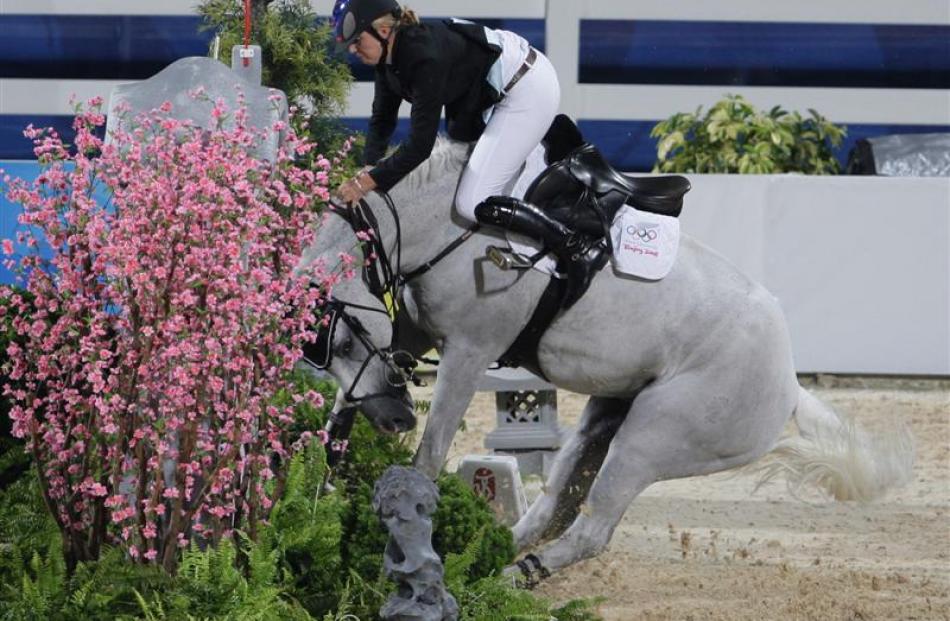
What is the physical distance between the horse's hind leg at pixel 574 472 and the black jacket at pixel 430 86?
1010 millimetres

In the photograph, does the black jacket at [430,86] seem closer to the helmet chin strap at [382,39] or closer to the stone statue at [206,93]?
the helmet chin strap at [382,39]

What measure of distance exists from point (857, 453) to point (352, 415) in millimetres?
1681

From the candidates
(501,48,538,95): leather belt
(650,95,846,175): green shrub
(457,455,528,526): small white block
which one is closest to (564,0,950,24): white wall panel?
(650,95,846,175): green shrub

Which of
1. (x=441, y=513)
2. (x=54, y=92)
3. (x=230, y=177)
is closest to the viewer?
(x=230, y=177)

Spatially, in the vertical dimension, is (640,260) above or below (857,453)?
above

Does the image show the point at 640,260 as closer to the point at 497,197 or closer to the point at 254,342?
the point at 497,197

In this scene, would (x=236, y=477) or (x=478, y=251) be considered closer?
(x=236, y=477)

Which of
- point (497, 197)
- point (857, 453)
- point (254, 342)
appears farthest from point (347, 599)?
point (857, 453)

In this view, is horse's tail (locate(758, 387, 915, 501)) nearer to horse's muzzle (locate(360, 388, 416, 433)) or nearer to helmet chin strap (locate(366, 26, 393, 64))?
horse's muzzle (locate(360, 388, 416, 433))

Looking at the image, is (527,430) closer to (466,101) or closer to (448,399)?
(448,399)

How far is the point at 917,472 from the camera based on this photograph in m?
6.99

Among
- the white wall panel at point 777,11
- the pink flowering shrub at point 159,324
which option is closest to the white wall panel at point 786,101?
the white wall panel at point 777,11

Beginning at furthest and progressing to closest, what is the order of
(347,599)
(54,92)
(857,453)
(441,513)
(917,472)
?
(54,92)
(917,472)
(857,453)
(441,513)
(347,599)

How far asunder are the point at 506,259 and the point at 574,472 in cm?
92
